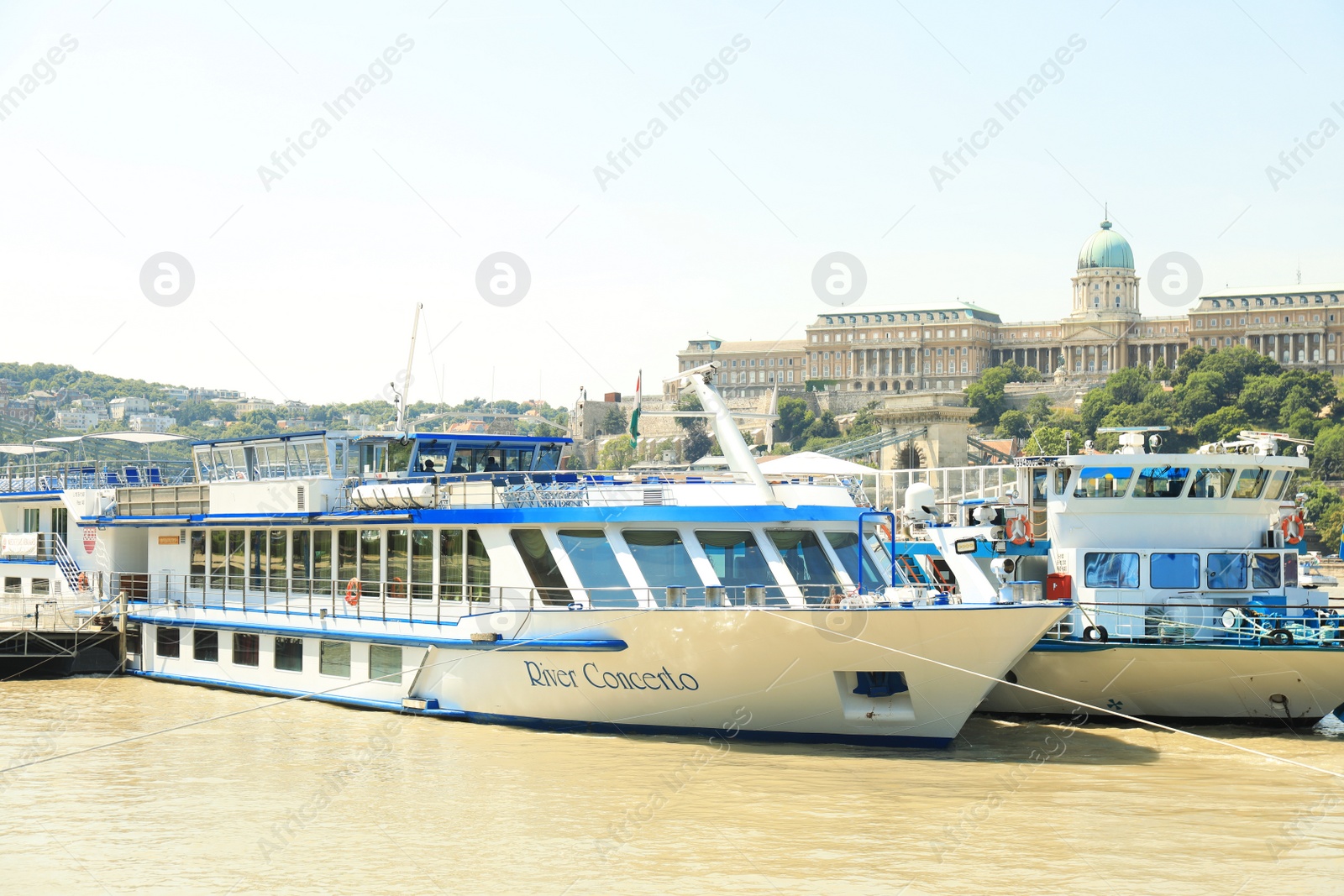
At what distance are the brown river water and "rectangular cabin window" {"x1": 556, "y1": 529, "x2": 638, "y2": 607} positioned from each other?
1706mm

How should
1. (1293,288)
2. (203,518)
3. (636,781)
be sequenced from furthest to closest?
1. (1293,288)
2. (203,518)
3. (636,781)

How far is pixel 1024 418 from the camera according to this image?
136m

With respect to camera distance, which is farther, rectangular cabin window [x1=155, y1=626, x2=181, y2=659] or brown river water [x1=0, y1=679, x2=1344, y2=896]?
rectangular cabin window [x1=155, y1=626, x2=181, y2=659]

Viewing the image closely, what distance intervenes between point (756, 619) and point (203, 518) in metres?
10.6

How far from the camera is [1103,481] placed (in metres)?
20.5

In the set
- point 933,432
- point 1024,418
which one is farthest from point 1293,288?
point 933,432

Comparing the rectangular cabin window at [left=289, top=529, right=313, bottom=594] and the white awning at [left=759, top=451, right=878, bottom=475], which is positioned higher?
the white awning at [left=759, top=451, right=878, bottom=475]

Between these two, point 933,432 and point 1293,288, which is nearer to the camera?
point 933,432

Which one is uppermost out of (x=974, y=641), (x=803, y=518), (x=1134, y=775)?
(x=803, y=518)

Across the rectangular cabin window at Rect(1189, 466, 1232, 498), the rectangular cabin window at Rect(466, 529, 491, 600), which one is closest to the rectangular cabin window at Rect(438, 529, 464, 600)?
the rectangular cabin window at Rect(466, 529, 491, 600)

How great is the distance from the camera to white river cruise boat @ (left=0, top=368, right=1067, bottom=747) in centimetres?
1573

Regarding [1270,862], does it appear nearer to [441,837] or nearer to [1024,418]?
[441,837]

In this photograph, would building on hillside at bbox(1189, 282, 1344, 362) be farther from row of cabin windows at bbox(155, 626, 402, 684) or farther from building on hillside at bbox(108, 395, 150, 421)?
row of cabin windows at bbox(155, 626, 402, 684)

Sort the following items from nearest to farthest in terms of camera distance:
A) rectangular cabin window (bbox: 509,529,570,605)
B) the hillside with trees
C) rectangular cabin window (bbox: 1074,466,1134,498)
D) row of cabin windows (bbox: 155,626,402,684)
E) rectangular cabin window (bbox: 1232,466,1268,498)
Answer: rectangular cabin window (bbox: 509,529,570,605) < row of cabin windows (bbox: 155,626,402,684) < rectangular cabin window (bbox: 1074,466,1134,498) < rectangular cabin window (bbox: 1232,466,1268,498) < the hillside with trees
